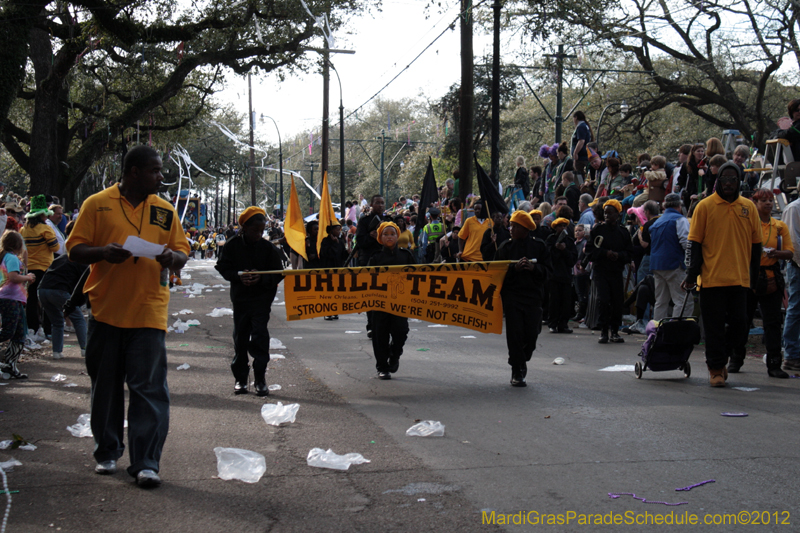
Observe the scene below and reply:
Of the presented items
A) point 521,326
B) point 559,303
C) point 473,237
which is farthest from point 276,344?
point 559,303

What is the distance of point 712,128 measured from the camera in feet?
151

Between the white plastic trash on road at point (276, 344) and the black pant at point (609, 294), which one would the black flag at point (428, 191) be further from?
the white plastic trash on road at point (276, 344)

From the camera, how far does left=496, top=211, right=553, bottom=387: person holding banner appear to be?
8062 millimetres

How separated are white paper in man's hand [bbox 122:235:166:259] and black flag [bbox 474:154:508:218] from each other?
8.88 meters

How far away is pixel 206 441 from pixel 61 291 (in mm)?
4939

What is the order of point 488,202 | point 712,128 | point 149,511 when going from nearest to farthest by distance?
point 149,511 < point 488,202 < point 712,128

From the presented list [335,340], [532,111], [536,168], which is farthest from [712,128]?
[335,340]

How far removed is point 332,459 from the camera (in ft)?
17.2

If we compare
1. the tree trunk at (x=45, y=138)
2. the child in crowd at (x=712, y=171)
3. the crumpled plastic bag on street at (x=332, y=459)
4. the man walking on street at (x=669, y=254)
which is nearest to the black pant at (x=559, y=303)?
the man walking on street at (x=669, y=254)

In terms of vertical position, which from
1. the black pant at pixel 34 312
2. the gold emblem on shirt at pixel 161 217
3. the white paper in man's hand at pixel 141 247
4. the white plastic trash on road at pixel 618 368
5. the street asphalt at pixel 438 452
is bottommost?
the street asphalt at pixel 438 452

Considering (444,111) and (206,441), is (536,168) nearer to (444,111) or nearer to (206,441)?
(206,441)

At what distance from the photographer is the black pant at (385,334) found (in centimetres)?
852

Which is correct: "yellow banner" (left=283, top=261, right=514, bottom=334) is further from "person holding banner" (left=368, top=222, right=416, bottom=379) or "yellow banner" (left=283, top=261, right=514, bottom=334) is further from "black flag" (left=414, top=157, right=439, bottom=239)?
"black flag" (left=414, top=157, right=439, bottom=239)

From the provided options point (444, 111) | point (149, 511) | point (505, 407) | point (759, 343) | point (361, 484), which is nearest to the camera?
Result: point (149, 511)
